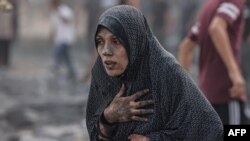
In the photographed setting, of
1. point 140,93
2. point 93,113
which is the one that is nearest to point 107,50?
point 140,93

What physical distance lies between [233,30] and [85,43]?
42.0 feet

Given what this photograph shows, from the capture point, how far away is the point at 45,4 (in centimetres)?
2103

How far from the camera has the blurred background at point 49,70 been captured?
28.7 ft

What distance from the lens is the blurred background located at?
8758 millimetres

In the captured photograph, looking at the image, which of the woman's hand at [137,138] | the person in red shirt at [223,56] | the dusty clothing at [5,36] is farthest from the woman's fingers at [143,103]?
the dusty clothing at [5,36]

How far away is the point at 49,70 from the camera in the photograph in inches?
534

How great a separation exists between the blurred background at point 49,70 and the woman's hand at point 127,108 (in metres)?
1.39

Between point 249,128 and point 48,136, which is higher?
point 48,136

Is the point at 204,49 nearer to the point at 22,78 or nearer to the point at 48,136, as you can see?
the point at 48,136

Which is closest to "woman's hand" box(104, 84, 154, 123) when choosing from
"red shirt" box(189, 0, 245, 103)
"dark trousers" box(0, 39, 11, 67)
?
"red shirt" box(189, 0, 245, 103)

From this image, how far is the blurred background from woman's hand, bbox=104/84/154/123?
4.57ft

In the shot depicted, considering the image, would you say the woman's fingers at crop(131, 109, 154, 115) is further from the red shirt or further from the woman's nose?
the red shirt

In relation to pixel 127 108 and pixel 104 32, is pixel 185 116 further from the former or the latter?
pixel 104 32

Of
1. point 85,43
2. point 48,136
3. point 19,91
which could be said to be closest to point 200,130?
point 48,136
